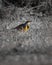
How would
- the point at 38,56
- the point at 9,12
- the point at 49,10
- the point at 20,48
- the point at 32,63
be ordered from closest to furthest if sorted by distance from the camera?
the point at 32,63, the point at 38,56, the point at 20,48, the point at 9,12, the point at 49,10

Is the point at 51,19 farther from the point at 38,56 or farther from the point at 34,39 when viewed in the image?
the point at 38,56

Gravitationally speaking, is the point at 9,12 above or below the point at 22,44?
above

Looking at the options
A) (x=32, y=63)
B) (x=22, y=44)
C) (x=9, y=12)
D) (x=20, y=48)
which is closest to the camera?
(x=32, y=63)

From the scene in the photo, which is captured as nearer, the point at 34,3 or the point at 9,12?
the point at 9,12

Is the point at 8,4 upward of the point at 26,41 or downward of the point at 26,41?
upward

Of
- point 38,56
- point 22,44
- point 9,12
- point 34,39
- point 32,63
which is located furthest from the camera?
point 9,12

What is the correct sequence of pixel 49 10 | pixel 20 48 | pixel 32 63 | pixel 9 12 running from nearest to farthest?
pixel 32 63 → pixel 20 48 → pixel 9 12 → pixel 49 10

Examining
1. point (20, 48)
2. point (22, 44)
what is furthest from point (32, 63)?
point (22, 44)

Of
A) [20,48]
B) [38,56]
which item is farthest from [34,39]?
[38,56]

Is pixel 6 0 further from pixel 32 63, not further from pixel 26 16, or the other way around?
pixel 32 63
